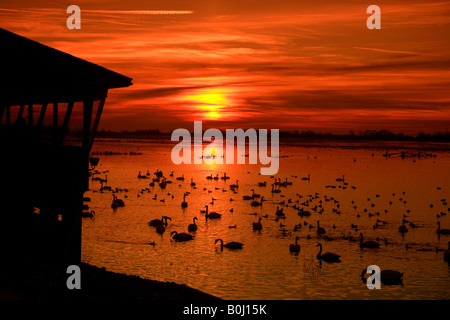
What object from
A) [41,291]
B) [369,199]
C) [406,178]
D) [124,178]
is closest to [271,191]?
[369,199]

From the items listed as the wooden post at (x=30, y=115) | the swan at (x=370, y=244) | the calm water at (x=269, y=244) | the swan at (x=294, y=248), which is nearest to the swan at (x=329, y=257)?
the calm water at (x=269, y=244)

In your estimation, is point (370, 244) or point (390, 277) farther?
point (370, 244)

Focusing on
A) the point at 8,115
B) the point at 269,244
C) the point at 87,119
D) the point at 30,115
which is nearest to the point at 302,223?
the point at 269,244

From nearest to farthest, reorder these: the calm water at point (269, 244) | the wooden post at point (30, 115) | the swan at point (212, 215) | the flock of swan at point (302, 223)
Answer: the wooden post at point (30, 115)
the calm water at point (269, 244)
the flock of swan at point (302, 223)
the swan at point (212, 215)

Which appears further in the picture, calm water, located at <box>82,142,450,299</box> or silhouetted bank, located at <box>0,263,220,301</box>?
calm water, located at <box>82,142,450,299</box>

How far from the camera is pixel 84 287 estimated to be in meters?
13.9

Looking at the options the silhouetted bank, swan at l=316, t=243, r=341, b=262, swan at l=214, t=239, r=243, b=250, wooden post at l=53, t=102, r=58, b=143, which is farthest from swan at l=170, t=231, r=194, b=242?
the silhouetted bank

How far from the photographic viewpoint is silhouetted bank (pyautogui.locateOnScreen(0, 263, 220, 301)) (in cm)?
1237

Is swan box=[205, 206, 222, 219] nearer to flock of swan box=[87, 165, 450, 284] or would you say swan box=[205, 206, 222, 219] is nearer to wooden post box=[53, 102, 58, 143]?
flock of swan box=[87, 165, 450, 284]

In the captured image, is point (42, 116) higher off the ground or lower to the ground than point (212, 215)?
higher

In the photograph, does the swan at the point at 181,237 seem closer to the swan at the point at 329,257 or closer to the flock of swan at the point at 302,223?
the flock of swan at the point at 302,223

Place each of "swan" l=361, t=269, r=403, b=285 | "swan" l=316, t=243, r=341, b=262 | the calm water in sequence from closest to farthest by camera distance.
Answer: the calm water
"swan" l=361, t=269, r=403, b=285
"swan" l=316, t=243, r=341, b=262

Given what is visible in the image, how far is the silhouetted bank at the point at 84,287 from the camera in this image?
487 inches

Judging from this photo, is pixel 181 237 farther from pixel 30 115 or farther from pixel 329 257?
pixel 30 115
